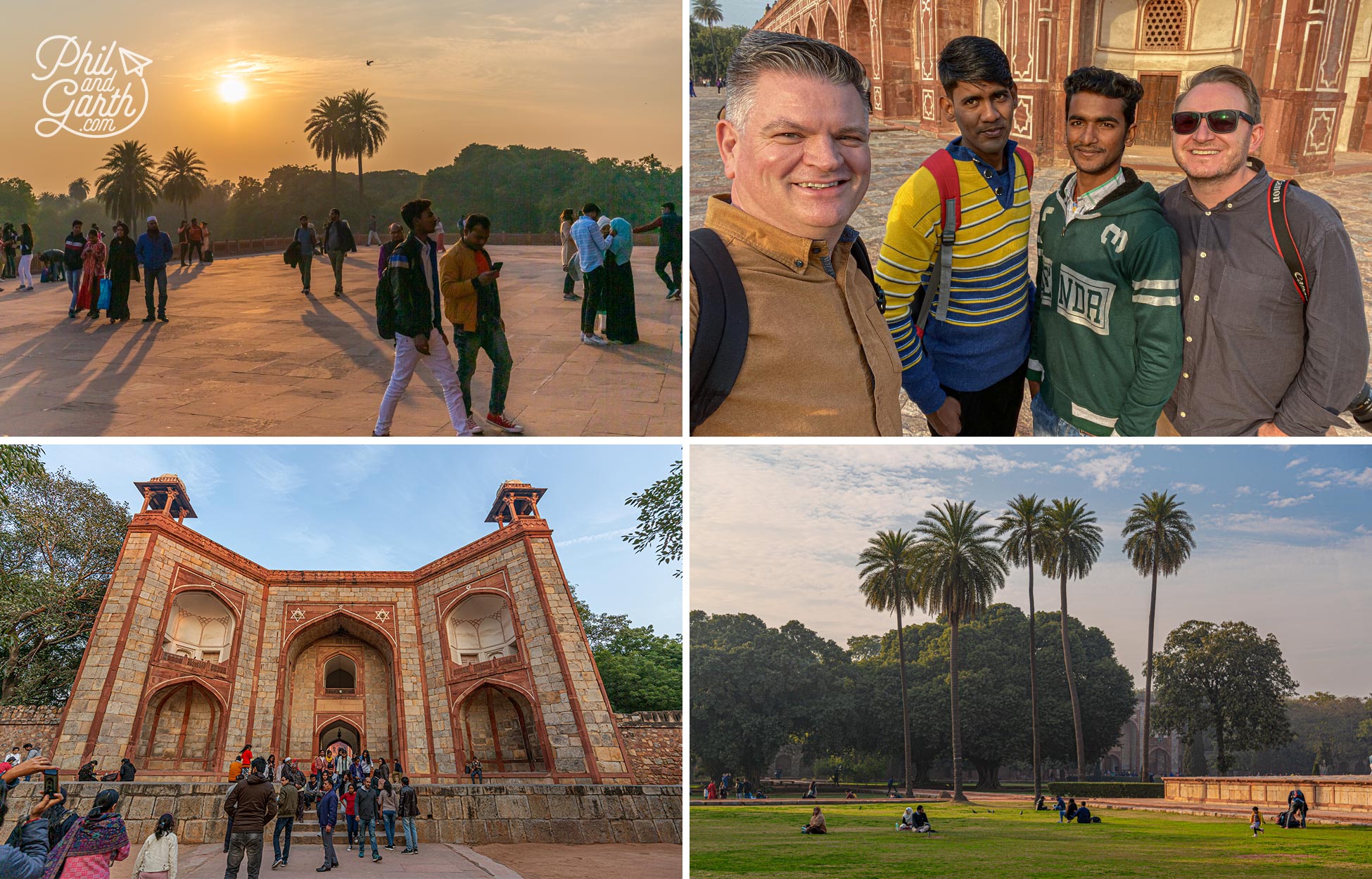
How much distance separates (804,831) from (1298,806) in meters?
7.78

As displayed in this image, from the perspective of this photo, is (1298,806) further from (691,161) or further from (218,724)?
(218,724)

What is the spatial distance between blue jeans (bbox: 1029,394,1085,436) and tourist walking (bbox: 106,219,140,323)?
478 inches

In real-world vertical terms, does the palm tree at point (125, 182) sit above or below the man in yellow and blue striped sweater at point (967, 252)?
above

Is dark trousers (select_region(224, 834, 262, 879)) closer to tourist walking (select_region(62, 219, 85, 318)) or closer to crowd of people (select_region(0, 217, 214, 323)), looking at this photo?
crowd of people (select_region(0, 217, 214, 323))

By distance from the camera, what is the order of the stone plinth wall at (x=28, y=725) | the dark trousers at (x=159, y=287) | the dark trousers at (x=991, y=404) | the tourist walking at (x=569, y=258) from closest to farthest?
the dark trousers at (x=991, y=404)
the dark trousers at (x=159, y=287)
the stone plinth wall at (x=28, y=725)
the tourist walking at (x=569, y=258)

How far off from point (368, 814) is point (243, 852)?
3299 millimetres

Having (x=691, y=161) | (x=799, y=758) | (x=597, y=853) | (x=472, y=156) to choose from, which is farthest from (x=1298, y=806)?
(x=472, y=156)

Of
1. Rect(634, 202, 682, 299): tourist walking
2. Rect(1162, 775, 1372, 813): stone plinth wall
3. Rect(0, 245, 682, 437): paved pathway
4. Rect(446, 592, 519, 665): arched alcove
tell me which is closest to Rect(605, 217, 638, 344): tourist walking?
Rect(0, 245, 682, 437): paved pathway

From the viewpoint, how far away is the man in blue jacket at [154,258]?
12.1 m

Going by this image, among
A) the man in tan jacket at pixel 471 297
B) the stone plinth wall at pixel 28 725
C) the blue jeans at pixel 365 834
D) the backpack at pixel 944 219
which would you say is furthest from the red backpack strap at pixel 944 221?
the stone plinth wall at pixel 28 725

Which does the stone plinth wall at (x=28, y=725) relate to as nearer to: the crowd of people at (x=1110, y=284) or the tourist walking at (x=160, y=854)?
the tourist walking at (x=160, y=854)

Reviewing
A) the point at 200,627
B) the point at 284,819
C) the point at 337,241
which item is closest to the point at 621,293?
the point at 337,241

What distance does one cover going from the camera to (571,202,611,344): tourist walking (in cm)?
1123

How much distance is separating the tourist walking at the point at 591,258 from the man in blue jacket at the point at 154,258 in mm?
5793
